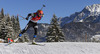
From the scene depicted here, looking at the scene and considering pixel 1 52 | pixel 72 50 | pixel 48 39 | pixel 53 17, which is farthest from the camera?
pixel 53 17

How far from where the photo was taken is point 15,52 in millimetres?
7195

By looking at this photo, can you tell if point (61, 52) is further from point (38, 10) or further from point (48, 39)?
point (48, 39)

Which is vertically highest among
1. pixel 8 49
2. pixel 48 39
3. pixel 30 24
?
pixel 30 24

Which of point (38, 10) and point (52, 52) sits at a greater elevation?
point (38, 10)

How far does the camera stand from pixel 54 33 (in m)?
32.2

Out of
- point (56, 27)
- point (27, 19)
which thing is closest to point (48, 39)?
point (56, 27)

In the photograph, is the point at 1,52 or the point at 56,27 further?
the point at 56,27

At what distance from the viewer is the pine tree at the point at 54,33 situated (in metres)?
31.8

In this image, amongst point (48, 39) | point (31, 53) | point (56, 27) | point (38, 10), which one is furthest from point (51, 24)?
point (31, 53)

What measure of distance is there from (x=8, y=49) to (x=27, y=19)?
8.56 feet

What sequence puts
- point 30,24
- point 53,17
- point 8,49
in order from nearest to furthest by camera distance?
point 8,49
point 30,24
point 53,17

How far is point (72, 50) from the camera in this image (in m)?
8.20

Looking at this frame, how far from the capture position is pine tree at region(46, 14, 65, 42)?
31.8 meters

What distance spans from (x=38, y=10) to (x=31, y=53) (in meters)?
3.23
